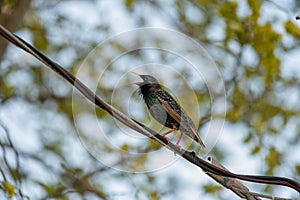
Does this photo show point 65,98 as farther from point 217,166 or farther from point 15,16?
point 217,166

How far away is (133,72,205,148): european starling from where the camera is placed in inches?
143

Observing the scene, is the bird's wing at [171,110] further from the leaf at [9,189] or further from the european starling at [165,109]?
the leaf at [9,189]

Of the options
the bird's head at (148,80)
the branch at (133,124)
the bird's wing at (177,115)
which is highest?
the bird's head at (148,80)

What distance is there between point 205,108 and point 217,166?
258 centimetres

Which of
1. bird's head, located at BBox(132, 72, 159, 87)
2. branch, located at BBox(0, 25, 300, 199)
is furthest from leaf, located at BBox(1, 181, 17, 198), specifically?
branch, located at BBox(0, 25, 300, 199)

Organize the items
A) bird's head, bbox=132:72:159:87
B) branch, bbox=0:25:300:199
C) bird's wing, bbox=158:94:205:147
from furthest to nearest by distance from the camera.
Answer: bird's head, bbox=132:72:159:87
bird's wing, bbox=158:94:205:147
branch, bbox=0:25:300:199

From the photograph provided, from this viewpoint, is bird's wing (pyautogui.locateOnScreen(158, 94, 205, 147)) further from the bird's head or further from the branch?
the branch

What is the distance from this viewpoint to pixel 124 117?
3014mm

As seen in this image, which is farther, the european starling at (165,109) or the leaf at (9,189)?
the leaf at (9,189)

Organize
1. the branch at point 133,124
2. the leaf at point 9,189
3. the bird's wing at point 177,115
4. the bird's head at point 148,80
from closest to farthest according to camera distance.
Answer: the branch at point 133,124
the bird's wing at point 177,115
the bird's head at point 148,80
the leaf at point 9,189

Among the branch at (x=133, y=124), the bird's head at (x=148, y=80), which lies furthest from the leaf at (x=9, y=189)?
the branch at (x=133, y=124)

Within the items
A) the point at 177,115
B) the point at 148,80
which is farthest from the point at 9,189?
the point at 177,115

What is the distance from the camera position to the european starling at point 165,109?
3.64 m

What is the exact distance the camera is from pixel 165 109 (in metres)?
3.75
